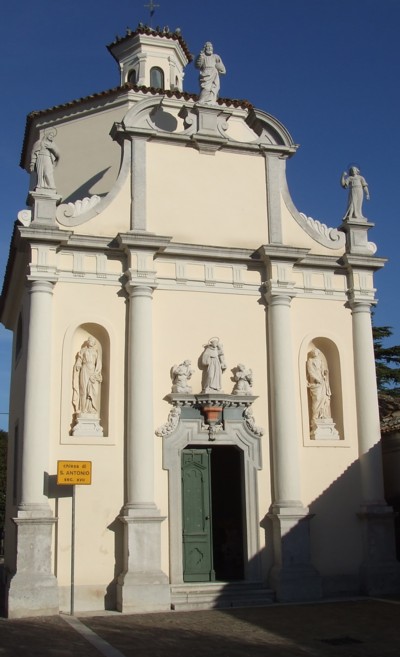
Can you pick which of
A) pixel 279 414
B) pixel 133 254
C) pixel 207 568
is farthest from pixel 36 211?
pixel 207 568

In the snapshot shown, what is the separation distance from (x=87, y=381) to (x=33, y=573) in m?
3.74

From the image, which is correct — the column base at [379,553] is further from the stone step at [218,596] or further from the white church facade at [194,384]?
the stone step at [218,596]

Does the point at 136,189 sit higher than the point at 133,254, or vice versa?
the point at 136,189

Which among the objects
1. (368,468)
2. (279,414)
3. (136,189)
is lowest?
(368,468)

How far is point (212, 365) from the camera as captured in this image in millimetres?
15789

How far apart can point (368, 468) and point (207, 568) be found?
4.03 metres

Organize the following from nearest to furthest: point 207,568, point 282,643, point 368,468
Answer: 1. point 282,643
2. point 207,568
3. point 368,468

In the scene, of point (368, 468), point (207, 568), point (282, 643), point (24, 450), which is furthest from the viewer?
point (368, 468)

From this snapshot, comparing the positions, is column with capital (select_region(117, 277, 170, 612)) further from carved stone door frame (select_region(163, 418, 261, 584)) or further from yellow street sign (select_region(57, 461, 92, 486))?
yellow street sign (select_region(57, 461, 92, 486))

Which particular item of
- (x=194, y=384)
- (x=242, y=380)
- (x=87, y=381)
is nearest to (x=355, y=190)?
(x=242, y=380)

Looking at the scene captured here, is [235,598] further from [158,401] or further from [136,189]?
[136,189]

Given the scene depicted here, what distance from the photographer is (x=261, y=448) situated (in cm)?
1588

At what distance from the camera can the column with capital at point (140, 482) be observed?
13953mm

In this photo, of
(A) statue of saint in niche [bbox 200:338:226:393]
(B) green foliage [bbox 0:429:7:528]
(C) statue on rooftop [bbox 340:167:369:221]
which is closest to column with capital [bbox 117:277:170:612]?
(A) statue of saint in niche [bbox 200:338:226:393]
